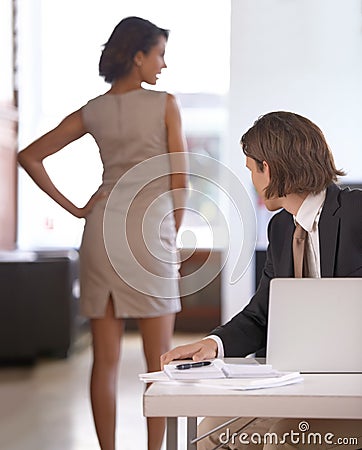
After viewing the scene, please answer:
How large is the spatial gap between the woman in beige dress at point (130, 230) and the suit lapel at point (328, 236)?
91 cm

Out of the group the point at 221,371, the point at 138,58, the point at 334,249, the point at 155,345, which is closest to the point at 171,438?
the point at 221,371

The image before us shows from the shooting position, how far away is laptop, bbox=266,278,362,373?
5.19 feet

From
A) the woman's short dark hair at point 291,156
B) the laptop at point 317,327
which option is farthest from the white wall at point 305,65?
the laptop at point 317,327

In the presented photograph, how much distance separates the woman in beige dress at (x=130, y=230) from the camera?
2.86 m

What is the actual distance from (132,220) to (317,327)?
1380 millimetres

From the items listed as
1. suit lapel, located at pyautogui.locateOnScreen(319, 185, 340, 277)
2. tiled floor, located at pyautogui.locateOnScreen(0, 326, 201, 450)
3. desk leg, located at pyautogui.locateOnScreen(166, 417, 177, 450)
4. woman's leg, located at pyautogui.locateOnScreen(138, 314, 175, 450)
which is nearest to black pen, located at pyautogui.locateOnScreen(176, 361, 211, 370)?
desk leg, located at pyautogui.locateOnScreen(166, 417, 177, 450)

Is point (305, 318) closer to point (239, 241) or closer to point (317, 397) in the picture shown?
point (317, 397)

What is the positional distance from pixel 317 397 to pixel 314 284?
26 centimetres

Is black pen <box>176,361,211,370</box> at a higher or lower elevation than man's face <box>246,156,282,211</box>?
lower

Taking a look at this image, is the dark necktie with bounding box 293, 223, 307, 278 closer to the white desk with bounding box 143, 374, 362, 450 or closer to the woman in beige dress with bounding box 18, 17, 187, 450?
the white desk with bounding box 143, 374, 362, 450

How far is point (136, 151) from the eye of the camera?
2.87m

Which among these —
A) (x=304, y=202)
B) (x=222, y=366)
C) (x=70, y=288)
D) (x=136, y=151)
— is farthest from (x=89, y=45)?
(x=222, y=366)

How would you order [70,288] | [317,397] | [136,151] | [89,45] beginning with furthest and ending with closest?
[70,288]
[89,45]
[136,151]
[317,397]

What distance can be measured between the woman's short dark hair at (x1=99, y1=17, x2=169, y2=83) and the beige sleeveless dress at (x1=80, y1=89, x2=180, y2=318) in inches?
4.4
